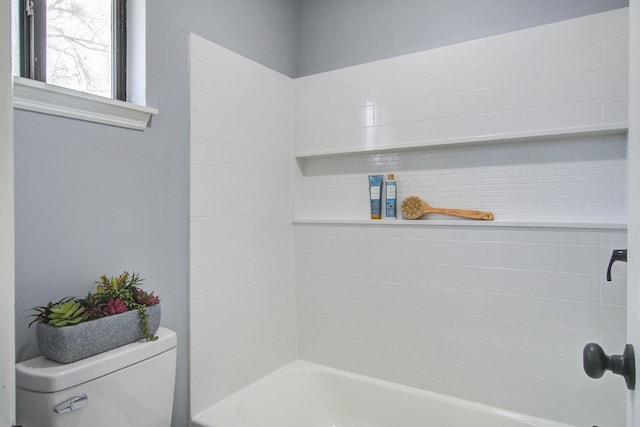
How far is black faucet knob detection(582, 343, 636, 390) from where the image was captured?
672 mm

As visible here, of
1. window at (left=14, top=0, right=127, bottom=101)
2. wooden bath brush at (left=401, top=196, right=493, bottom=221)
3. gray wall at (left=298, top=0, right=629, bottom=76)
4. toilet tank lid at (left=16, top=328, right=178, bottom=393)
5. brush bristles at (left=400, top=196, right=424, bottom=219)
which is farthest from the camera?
brush bristles at (left=400, top=196, right=424, bottom=219)

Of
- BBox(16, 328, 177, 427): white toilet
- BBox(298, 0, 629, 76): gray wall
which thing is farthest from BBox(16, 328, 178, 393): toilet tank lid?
BBox(298, 0, 629, 76): gray wall

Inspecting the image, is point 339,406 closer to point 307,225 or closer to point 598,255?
point 307,225

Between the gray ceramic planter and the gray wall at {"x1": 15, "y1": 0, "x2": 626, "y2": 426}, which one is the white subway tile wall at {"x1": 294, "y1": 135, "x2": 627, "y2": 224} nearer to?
the gray wall at {"x1": 15, "y1": 0, "x2": 626, "y2": 426}

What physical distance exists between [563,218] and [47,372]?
6.17 ft

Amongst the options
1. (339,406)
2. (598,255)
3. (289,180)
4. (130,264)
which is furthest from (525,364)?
(130,264)

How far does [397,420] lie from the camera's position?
191 cm

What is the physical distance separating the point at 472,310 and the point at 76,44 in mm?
1897

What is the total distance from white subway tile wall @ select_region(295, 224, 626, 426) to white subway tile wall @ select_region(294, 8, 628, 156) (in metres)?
0.45

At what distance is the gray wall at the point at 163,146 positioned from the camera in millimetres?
1195

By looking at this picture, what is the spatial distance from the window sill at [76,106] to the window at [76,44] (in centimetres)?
14

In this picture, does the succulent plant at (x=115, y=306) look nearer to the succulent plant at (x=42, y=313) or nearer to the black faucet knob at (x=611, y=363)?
the succulent plant at (x=42, y=313)

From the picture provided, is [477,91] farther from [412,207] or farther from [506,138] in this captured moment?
[412,207]

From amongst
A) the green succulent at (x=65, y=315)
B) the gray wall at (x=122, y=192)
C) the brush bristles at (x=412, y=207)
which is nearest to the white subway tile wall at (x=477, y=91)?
the brush bristles at (x=412, y=207)
